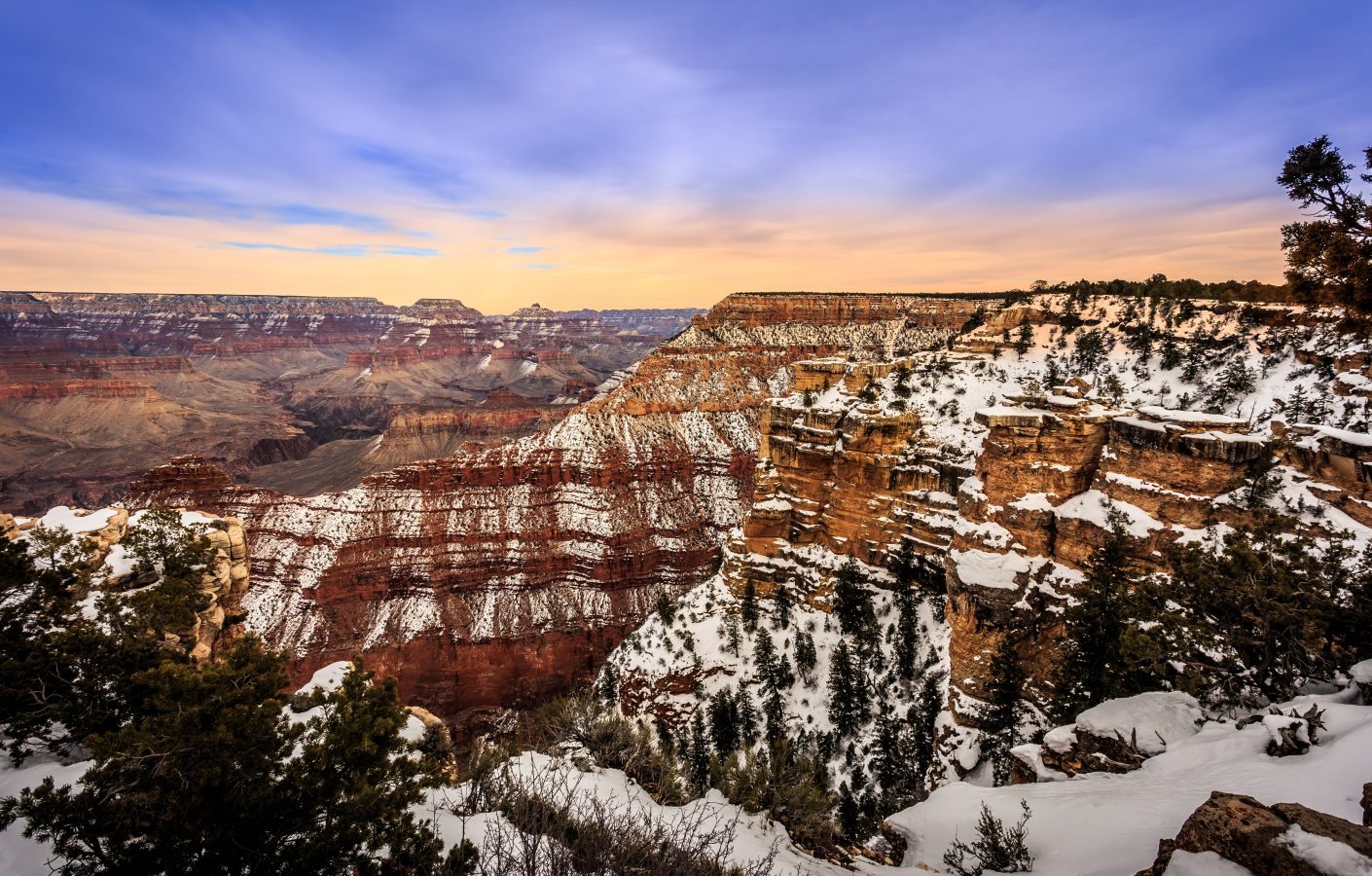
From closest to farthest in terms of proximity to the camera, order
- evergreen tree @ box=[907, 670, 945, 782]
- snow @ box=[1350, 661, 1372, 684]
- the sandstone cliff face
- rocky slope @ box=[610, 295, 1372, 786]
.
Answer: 1. snow @ box=[1350, 661, 1372, 684]
2. the sandstone cliff face
3. rocky slope @ box=[610, 295, 1372, 786]
4. evergreen tree @ box=[907, 670, 945, 782]

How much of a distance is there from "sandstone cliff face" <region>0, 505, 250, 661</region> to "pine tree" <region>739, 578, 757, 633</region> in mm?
24726

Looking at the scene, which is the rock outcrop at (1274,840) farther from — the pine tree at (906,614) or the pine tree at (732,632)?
the pine tree at (732,632)

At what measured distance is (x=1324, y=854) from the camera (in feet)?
17.3

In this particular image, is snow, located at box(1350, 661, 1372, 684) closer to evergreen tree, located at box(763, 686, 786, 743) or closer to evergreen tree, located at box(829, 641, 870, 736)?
evergreen tree, located at box(829, 641, 870, 736)

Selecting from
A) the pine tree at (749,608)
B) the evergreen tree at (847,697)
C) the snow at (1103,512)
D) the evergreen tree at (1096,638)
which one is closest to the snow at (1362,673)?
the evergreen tree at (1096,638)

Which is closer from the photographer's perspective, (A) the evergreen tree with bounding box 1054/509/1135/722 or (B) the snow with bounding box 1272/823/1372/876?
(B) the snow with bounding box 1272/823/1372/876

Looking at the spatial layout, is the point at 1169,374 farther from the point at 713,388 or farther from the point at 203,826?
the point at 713,388

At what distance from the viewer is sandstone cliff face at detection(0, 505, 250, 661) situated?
661 inches

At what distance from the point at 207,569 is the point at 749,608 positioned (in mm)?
26091

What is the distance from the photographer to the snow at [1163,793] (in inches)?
317

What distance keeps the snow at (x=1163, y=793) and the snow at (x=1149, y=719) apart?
0.46 m

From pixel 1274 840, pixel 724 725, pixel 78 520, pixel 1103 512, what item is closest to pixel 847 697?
pixel 724 725

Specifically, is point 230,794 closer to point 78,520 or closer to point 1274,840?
point 1274,840

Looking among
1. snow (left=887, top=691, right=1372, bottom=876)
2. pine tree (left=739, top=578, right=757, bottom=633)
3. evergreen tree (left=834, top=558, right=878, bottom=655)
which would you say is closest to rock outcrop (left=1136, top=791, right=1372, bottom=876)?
snow (left=887, top=691, right=1372, bottom=876)
